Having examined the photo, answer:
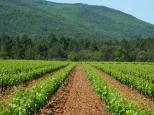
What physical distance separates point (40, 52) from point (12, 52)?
1235cm

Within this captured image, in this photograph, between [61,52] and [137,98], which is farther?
[61,52]

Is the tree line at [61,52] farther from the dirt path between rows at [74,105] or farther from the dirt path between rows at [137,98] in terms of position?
the dirt path between rows at [74,105]

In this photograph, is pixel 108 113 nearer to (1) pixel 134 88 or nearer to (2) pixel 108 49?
(1) pixel 134 88

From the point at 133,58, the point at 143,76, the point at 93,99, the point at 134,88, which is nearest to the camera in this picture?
the point at 93,99

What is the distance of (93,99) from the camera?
2200cm

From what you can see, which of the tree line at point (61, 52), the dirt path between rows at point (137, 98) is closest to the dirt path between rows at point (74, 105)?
the dirt path between rows at point (137, 98)

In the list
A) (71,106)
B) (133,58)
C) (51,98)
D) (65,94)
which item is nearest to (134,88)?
(65,94)

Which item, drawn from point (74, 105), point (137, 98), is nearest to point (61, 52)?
point (137, 98)

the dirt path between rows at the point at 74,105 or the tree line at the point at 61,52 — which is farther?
the tree line at the point at 61,52

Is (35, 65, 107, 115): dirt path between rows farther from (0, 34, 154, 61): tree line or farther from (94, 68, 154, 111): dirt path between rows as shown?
(0, 34, 154, 61): tree line

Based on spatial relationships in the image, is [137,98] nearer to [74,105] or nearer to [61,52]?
[74,105]

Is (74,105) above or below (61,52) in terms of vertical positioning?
below

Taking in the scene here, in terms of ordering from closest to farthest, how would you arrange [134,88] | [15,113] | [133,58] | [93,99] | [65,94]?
[15,113]
[93,99]
[65,94]
[134,88]
[133,58]

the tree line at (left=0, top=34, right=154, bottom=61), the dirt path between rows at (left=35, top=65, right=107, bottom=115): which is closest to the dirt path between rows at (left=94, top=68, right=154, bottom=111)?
the dirt path between rows at (left=35, top=65, right=107, bottom=115)
